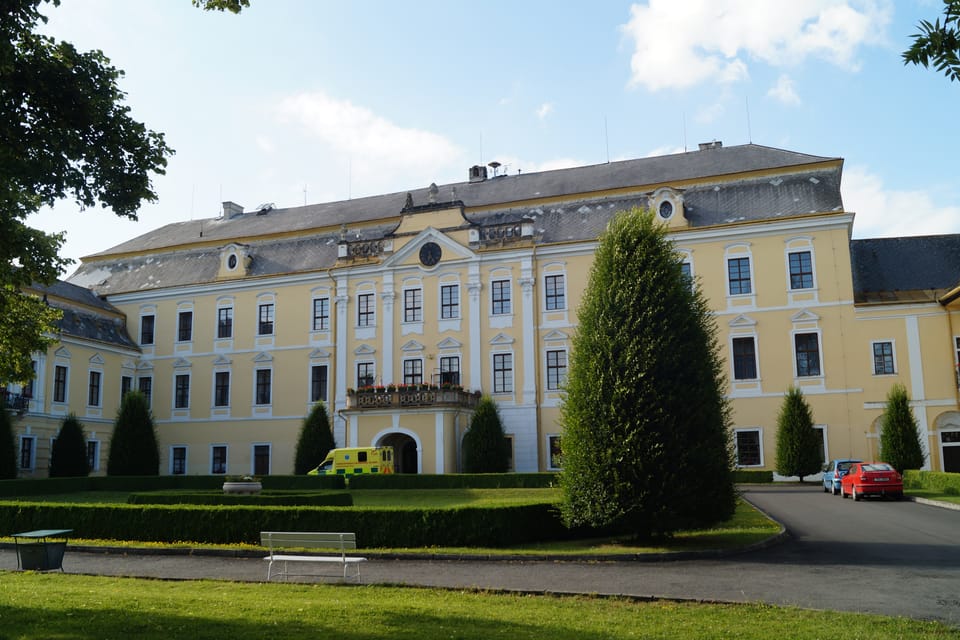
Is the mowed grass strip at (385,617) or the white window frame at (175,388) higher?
A: the white window frame at (175,388)

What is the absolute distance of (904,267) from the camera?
36.8 metres

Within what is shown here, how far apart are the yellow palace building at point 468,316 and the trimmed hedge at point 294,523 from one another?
61.0 feet

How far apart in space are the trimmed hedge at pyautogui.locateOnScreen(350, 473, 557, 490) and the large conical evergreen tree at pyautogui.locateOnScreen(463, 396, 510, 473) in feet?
8.28

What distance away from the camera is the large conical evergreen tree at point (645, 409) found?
16.2 metres

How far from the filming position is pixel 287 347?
42.9 metres

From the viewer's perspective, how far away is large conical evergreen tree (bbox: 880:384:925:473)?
1215 inches

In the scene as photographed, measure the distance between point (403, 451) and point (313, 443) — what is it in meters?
4.28

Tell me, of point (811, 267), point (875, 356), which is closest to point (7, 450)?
point (811, 267)

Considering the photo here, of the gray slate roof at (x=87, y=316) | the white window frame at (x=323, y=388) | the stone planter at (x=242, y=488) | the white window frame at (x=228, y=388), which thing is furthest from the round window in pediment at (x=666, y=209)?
the gray slate roof at (x=87, y=316)

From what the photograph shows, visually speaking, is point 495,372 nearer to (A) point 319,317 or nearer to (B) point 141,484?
(A) point 319,317

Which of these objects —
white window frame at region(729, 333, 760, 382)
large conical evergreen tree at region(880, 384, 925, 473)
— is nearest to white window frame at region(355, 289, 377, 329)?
white window frame at region(729, 333, 760, 382)

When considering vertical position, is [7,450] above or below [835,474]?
above

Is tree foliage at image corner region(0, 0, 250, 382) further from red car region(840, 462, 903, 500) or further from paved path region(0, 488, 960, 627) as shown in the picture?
red car region(840, 462, 903, 500)

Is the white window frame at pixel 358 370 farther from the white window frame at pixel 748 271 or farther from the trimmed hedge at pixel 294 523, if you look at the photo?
the trimmed hedge at pixel 294 523
